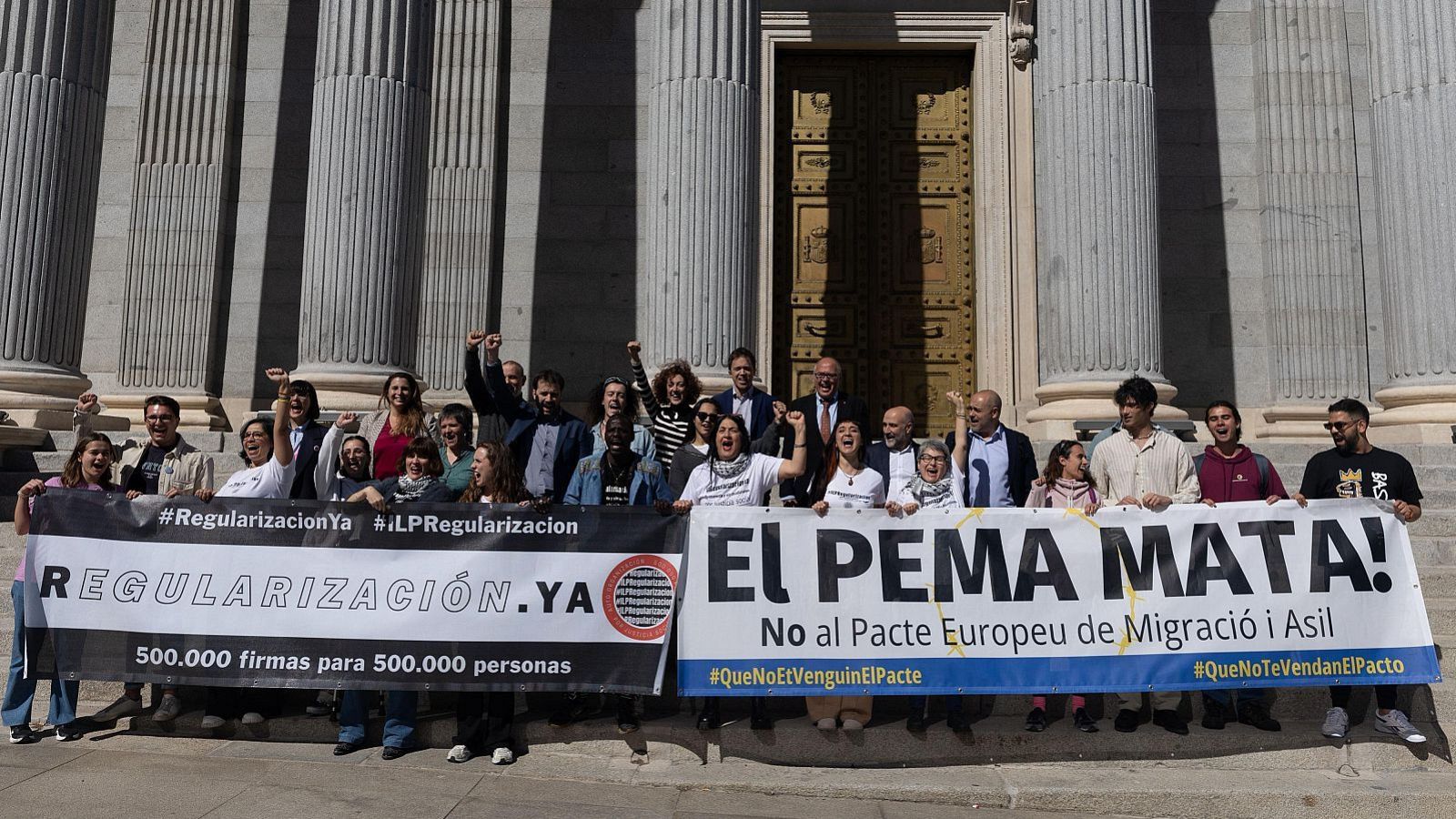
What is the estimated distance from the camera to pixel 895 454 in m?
7.75

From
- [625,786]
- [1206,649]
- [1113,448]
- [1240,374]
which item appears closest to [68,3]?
[625,786]

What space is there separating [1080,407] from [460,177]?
26.6 ft

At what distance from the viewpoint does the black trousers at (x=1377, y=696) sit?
22.4ft

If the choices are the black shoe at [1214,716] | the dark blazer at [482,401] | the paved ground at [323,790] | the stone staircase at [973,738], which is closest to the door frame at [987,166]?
the dark blazer at [482,401]

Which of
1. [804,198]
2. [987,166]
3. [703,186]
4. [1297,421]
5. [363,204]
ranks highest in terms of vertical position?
[987,166]

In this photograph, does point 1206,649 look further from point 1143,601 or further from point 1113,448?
point 1113,448

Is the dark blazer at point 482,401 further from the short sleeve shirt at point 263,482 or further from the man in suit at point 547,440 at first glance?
the short sleeve shirt at point 263,482

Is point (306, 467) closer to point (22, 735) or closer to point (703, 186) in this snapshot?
point (22, 735)

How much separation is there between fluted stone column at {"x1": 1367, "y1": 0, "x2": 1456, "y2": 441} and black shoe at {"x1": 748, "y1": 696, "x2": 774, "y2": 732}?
8.13 m

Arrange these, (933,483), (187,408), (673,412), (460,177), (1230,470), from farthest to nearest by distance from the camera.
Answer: (460,177) < (187,408) < (673,412) < (1230,470) < (933,483)

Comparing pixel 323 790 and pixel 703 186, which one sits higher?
pixel 703 186

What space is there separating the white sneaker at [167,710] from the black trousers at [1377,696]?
7.26 metres

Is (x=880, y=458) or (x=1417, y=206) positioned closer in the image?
(x=880, y=458)

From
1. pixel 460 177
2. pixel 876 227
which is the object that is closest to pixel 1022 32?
pixel 876 227
